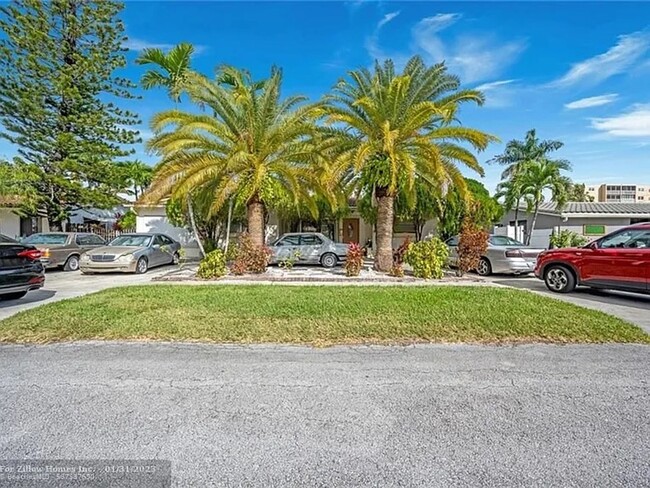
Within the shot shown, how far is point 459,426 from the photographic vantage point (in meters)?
3.29

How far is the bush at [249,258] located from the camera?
13672 millimetres

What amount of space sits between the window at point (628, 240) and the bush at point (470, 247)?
345 cm

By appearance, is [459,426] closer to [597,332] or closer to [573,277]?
[597,332]

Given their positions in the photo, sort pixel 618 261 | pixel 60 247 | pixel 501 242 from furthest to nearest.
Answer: pixel 60 247 → pixel 501 242 → pixel 618 261

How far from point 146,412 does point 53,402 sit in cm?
97

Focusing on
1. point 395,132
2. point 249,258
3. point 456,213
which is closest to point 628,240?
point 395,132

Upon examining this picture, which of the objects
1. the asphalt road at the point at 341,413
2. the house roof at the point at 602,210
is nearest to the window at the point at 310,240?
the asphalt road at the point at 341,413

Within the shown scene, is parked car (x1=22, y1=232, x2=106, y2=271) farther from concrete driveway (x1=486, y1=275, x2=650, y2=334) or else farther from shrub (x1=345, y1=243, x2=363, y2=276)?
concrete driveway (x1=486, y1=275, x2=650, y2=334)

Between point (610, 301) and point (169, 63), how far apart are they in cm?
1990

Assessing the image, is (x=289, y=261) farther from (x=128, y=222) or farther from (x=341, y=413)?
(x=128, y=222)

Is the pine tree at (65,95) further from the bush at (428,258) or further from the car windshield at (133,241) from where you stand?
the bush at (428,258)

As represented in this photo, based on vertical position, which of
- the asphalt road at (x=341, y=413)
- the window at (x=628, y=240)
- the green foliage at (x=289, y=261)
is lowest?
the asphalt road at (x=341, y=413)

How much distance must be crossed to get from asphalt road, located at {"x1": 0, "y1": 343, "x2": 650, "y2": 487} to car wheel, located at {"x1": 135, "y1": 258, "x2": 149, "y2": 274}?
1000 centimetres

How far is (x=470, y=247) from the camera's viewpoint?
12867 millimetres
